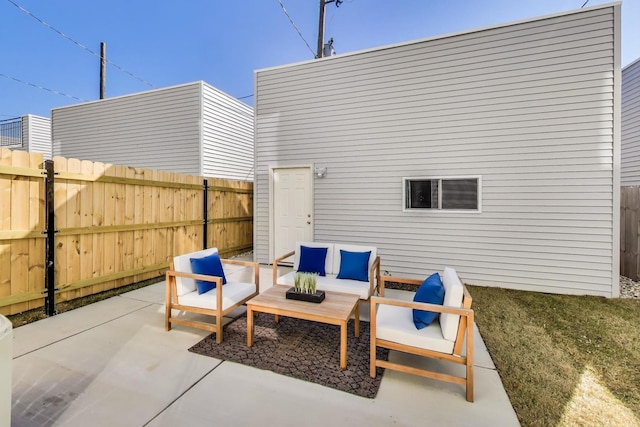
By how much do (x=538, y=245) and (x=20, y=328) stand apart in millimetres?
7220

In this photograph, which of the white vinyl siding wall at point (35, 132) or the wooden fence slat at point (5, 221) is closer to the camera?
the wooden fence slat at point (5, 221)

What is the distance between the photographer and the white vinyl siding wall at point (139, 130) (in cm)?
818

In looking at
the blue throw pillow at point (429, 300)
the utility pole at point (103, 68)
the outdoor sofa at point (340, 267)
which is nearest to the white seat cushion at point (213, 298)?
the outdoor sofa at point (340, 267)

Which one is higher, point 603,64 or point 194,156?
point 603,64

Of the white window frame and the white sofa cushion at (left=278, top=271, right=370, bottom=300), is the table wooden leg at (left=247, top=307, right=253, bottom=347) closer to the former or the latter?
the white sofa cushion at (left=278, top=271, right=370, bottom=300)

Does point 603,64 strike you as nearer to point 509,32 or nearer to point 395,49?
point 509,32

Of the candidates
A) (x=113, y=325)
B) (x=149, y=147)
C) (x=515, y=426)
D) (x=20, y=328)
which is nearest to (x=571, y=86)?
(x=515, y=426)

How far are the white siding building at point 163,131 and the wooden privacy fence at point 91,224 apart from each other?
8.02 ft

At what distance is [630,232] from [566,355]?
4.14 meters

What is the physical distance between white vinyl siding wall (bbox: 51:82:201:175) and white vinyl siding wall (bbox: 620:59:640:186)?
451 inches

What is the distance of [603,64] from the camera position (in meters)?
4.47

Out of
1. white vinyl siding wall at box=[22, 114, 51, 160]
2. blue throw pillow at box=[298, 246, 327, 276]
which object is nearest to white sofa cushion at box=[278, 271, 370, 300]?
blue throw pillow at box=[298, 246, 327, 276]

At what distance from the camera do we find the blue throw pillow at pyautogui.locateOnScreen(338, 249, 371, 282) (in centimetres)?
395

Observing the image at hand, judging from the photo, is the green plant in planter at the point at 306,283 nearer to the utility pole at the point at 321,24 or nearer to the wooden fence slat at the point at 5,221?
the wooden fence slat at the point at 5,221
